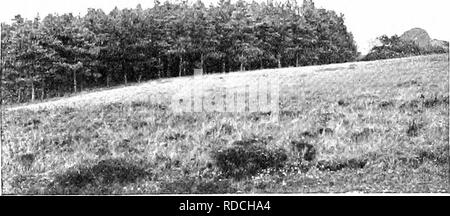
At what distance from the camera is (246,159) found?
880 centimetres

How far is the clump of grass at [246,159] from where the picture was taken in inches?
336

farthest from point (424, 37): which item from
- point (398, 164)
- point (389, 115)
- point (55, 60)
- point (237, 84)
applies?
point (55, 60)

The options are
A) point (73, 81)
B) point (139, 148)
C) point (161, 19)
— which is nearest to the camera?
point (139, 148)

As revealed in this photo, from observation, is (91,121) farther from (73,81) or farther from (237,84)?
(237,84)

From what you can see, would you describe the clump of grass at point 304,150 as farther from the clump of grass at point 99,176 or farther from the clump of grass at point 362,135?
the clump of grass at point 99,176

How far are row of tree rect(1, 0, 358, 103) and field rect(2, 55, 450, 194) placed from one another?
36cm

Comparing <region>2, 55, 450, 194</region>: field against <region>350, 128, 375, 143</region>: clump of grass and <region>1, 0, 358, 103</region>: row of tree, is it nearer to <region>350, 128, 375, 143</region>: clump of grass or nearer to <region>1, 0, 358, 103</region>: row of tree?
<region>350, 128, 375, 143</region>: clump of grass

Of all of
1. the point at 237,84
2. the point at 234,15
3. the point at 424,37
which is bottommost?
the point at 237,84

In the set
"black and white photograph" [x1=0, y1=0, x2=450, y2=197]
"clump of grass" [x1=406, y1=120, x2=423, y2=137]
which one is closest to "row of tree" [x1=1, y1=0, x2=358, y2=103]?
"black and white photograph" [x1=0, y1=0, x2=450, y2=197]

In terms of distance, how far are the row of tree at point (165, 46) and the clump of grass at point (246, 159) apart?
6.73 feet

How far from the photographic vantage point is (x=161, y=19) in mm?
11773

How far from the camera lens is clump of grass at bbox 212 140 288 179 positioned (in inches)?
336
